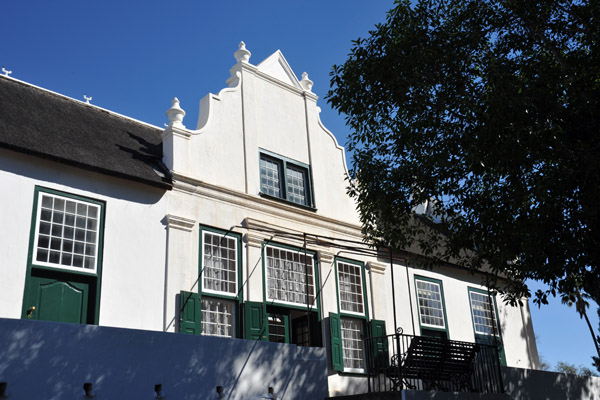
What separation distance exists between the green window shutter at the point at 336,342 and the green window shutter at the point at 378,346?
1.04m

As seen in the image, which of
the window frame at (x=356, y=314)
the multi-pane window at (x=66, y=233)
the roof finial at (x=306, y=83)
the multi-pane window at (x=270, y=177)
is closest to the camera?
the multi-pane window at (x=66, y=233)

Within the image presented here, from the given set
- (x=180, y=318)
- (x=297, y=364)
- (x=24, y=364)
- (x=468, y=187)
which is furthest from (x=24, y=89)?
(x=468, y=187)

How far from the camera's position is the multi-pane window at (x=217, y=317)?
44.8 ft

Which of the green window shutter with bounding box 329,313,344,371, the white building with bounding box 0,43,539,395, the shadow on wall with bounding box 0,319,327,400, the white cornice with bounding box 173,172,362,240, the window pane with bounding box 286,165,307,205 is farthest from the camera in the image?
the window pane with bounding box 286,165,307,205

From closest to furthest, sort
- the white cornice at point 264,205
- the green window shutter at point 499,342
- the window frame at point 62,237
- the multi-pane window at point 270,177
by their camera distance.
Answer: the window frame at point 62,237 < the white cornice at point 264,205 < the multi-pane window at point 270,177 < the green window shutter at point 499,342

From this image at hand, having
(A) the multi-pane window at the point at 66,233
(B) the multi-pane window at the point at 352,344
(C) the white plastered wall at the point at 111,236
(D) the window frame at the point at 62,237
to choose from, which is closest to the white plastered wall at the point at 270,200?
(B) the multi-pane window at the point at 352,344

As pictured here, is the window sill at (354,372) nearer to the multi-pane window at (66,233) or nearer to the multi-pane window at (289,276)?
the multi-pane window at (289,276)

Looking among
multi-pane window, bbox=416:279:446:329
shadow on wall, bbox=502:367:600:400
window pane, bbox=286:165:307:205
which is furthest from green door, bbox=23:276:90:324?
shadow on wall, bbox=502:367:600:400

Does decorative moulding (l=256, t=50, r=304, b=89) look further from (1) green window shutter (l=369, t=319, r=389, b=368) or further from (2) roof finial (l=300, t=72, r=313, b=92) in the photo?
(1) green window shutter (l=369, t=319, r=389, b=368)

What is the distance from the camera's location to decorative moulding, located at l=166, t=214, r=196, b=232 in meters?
13.6

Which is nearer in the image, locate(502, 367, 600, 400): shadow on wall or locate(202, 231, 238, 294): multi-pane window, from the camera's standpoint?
locate(202, 231, 238, 294): multi-pane window

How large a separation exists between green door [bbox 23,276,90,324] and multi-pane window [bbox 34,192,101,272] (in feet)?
1.09

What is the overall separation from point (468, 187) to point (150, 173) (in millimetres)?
6550

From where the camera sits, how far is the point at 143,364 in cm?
1042
